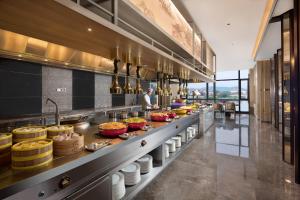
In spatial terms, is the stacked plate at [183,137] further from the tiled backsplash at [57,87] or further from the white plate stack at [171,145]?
the tiled backsplash at [57,87]

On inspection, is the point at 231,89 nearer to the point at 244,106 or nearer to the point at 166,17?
the point at 244,106

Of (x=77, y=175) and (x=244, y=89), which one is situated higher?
(x=244, y=89)

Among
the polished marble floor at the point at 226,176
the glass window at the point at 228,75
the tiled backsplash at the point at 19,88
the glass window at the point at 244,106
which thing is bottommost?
the polished marble floor at the point at 226,176

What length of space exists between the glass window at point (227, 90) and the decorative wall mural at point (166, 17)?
1095 centimetres

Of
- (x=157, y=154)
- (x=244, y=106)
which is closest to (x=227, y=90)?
(x=244, y=106)

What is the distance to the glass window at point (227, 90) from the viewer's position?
13391 mm

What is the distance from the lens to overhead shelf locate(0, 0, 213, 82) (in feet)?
3.71

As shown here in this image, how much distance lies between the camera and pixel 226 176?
2.70m

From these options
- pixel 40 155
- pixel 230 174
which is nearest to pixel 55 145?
pixel 40 155

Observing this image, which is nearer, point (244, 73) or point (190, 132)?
point (190, 132)

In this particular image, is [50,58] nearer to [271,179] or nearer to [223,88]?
[271,179]

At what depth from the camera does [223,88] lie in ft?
45.7

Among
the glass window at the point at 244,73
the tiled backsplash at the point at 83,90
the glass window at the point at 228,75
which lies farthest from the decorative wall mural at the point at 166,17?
the glass window at the point at 244,73

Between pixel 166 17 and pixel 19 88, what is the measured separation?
3.03 m
